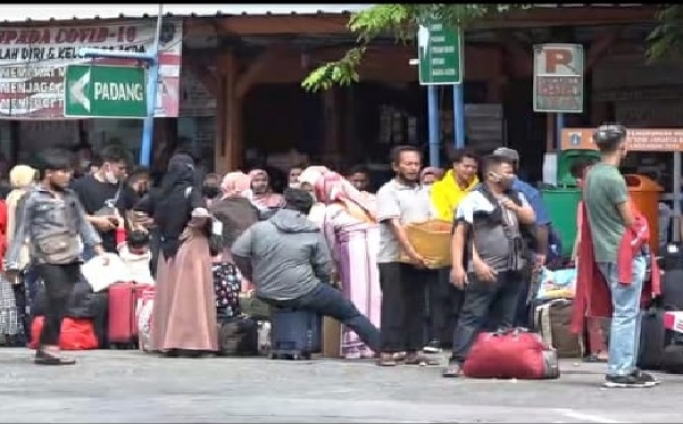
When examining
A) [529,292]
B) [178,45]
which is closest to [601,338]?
[529,292]

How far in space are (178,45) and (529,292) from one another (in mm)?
6052

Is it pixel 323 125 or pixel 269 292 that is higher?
pixel 323 125

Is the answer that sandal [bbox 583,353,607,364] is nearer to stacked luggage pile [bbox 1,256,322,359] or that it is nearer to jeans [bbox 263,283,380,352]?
jeans [bbox 263,283,380,352]

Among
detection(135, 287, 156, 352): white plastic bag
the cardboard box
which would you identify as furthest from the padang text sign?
detection(135, 287, 156, 352): white plastic bag

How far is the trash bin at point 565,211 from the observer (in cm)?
1470

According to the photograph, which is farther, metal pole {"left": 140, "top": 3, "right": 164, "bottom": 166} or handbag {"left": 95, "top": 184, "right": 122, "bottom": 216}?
metal pole {"left": 140, "top": 3, "right": 164, "bottom": 166}

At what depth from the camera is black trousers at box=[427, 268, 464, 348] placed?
44.1 ft

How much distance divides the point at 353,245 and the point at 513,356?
238cm

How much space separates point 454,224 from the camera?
12156 mm

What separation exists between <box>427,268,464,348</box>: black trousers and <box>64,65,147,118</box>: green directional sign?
4.76 metres

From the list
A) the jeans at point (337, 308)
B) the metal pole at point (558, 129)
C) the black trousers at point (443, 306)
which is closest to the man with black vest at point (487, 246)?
the black trousers at point (443, 306)

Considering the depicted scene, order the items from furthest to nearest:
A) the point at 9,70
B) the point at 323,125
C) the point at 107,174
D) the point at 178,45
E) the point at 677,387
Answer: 1. the point at 323,125
2. the point at 9,70
3. the point at 178,45
4. the point at 107,174
5. the point at 677,387

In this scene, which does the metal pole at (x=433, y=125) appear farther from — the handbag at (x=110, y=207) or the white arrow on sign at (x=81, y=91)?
the white arrow on sign at (x=81, y=91)

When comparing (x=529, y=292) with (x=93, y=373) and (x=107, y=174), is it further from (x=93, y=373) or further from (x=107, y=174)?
(x=107, y=174)
